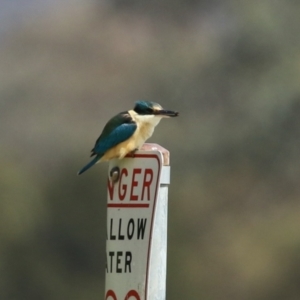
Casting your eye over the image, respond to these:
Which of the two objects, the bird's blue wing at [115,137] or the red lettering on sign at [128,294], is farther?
the bird's blue wing at [115,137]

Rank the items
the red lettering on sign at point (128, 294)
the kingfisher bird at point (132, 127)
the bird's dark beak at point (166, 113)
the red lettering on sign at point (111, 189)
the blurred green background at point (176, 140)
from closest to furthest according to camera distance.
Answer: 1. the red lettering on sign at point (128, 294)
2. the red lettering on sign at point (111, 189)
3. the bird's dark beak at point (166, 113)
4. the kingfisher bird at point (132, 127)
5. the blurred green background at point (176, 140)

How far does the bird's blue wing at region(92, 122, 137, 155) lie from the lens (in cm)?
586

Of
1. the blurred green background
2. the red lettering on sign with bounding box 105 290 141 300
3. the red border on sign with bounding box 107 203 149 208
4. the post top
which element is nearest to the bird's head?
the post top

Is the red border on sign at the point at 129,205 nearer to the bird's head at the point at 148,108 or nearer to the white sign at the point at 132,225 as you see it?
the white sign at the point at 132,225

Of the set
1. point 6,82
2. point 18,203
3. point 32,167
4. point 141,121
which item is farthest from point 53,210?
point 141,121

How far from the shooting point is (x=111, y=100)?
2584cm

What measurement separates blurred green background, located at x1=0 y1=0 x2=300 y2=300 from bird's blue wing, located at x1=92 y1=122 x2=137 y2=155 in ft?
40.8

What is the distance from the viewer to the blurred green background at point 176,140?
67.3ft

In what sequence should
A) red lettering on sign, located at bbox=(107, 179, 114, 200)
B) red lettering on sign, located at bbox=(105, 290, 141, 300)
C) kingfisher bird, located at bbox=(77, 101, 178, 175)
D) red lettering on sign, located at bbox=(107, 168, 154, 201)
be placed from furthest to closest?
kingfisher bird, located at bbox=(77, 101, 178, 175) → red lettering on sign, located at bbox=(107, 179, 114, 200) → red lettering on sign, located at bbox=(107, 168, 154, 201) → red lettering on sign, located at bbox=(105, 290, 141, 300)

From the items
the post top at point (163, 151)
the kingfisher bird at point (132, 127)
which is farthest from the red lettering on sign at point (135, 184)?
the kingfisher bird at point (132, 127)

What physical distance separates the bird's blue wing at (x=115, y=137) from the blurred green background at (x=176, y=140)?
40.8 ft

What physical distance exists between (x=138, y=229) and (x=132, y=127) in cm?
123

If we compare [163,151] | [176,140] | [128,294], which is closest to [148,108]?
[163,151]

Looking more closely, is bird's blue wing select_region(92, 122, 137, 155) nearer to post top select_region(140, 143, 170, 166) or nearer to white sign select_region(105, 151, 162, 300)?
post top select_region(140, 143, 170, 166)
